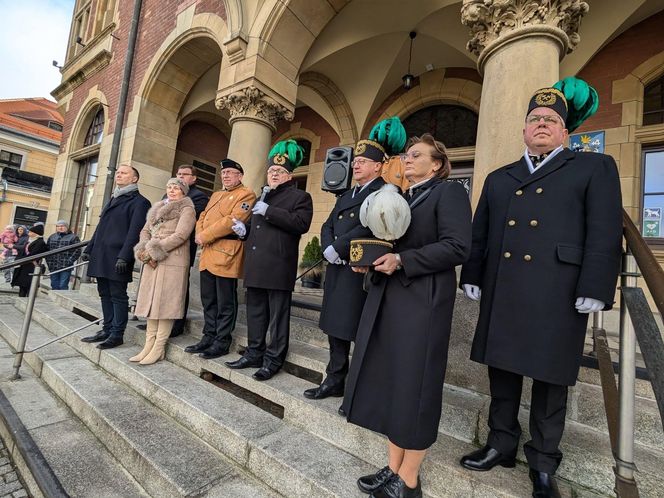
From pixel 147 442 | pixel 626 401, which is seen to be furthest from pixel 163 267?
pixel 626 401

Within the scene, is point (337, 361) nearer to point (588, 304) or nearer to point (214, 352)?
point (214, 352)

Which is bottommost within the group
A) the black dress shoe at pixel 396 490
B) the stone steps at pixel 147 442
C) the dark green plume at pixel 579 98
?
the stone steps at pixel 147 442

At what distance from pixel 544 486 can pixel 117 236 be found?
3.96 meters

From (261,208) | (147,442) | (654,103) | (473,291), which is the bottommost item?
(147,442)

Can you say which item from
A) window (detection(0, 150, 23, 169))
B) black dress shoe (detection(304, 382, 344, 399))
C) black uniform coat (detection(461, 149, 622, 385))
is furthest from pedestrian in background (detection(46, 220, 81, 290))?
window (detection(0, 150, 23, 169))

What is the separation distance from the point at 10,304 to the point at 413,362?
321 inches

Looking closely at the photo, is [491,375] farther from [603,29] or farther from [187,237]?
[603,29]

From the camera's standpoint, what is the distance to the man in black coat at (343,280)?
7.02 feet

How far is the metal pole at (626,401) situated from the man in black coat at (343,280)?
1.26 meters

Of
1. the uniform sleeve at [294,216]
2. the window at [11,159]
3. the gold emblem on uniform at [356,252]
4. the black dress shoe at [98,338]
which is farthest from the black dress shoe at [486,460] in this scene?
the window at [11,159]

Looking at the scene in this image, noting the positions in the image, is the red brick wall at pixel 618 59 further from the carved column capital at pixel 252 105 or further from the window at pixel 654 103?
the carved column capital at pixel 252 105

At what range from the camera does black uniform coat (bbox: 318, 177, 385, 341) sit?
2121 mm

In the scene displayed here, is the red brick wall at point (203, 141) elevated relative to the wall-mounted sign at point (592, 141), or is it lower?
elevated

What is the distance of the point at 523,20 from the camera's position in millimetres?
2916
